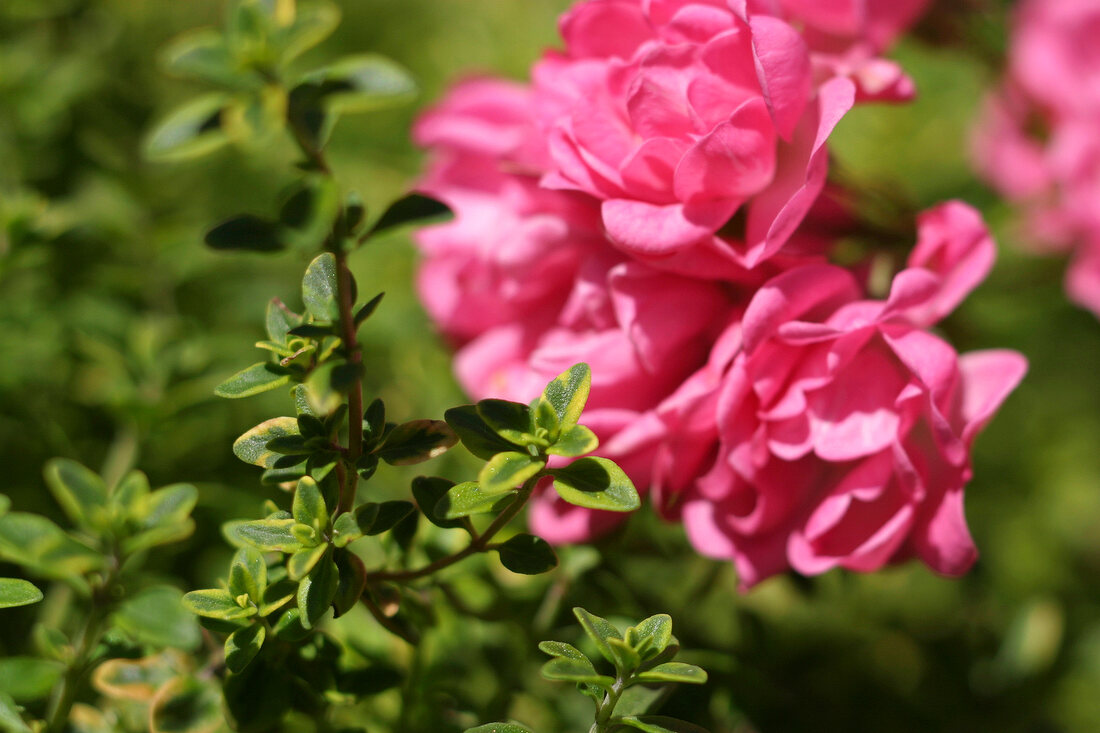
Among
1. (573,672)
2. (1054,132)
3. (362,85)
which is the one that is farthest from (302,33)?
(1054,132)

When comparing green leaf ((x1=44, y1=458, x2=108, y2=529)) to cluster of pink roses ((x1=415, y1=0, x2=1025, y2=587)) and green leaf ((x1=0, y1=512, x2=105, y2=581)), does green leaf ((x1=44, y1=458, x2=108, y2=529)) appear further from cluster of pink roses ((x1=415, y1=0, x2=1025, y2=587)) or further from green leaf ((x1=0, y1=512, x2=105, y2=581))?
cluster of pink roses ((x1=415, y1=0, x2=1025, y2=587))

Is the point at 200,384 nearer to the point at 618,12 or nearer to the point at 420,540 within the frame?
the point at 420,540

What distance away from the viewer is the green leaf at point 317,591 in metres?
0.28

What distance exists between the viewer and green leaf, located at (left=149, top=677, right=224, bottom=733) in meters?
0.33

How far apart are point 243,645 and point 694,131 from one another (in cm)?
24

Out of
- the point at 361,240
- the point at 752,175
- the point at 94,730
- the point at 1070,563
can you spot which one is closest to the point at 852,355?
the point at 752,175

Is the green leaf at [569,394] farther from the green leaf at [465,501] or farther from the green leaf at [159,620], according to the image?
the green leaf at [159,620]

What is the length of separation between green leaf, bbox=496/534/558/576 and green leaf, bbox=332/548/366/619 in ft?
0.15

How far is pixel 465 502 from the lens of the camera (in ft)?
0.96

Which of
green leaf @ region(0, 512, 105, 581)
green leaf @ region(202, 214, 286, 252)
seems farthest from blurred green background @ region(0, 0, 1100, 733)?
green leaf @ region(0, 512, 105, 581)

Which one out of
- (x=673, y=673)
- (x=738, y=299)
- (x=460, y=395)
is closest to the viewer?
(x=673, y=673)

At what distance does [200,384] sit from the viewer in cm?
48

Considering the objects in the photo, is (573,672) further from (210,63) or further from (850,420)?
(210,63)

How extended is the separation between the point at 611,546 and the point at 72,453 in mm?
277
